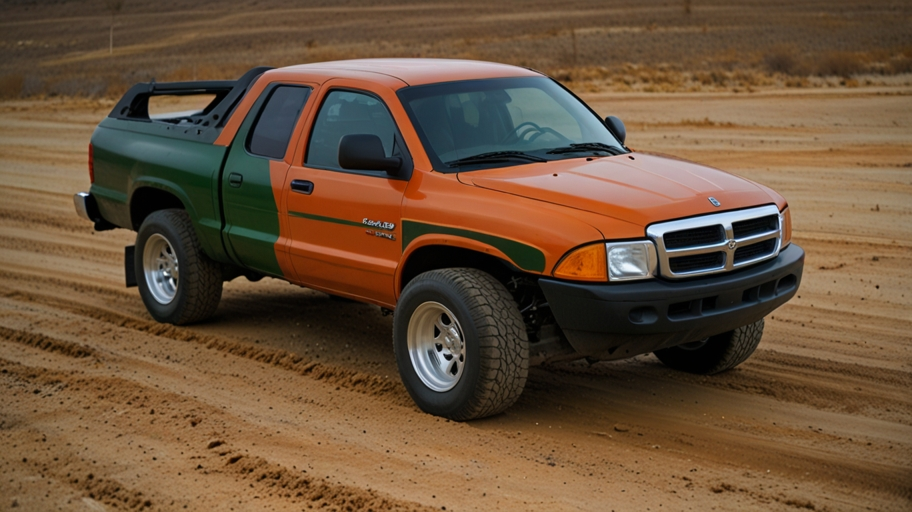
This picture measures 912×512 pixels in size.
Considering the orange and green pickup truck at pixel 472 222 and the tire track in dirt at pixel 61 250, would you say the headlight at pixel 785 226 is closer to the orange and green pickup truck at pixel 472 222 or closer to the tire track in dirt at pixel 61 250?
the orange and green pickup truck at pixel 472 222

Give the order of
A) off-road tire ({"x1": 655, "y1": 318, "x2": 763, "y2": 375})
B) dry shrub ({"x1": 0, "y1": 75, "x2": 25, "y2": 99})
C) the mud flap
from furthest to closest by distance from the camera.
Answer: dry shrub ({"x1": 0, "y1": 75, "x2": 25, "y2": 99})
the mud flap
off-road tire ({"x1": 655, "y1": 318, "x2": 763, "y2": 375})

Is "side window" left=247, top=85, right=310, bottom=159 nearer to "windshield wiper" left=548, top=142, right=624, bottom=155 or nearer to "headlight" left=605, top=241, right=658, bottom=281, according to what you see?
"windshield wiper" left=548, top=142, right=624, bottom=155

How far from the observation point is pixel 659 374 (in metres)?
6.55

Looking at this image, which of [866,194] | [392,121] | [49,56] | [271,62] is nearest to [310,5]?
[49,56]

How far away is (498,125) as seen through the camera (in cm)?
605

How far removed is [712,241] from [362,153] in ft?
6.46

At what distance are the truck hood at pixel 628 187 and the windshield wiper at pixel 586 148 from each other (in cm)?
16

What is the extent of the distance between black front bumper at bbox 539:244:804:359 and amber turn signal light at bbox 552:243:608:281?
5 cm

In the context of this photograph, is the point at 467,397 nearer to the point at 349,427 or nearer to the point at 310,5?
the point at 349,427

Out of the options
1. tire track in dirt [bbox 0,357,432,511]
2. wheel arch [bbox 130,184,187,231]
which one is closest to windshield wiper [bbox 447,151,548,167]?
tire track in dirt [bbox 0,357,432,511]

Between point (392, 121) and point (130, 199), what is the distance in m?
2.86

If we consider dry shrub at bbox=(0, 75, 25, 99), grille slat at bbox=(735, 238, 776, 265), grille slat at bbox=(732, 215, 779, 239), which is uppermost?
grille slat at bbox=(732, 215, 779, 239)

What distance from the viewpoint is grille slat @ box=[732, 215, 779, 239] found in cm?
526

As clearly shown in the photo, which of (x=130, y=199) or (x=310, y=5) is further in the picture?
(x=310, y=5)
